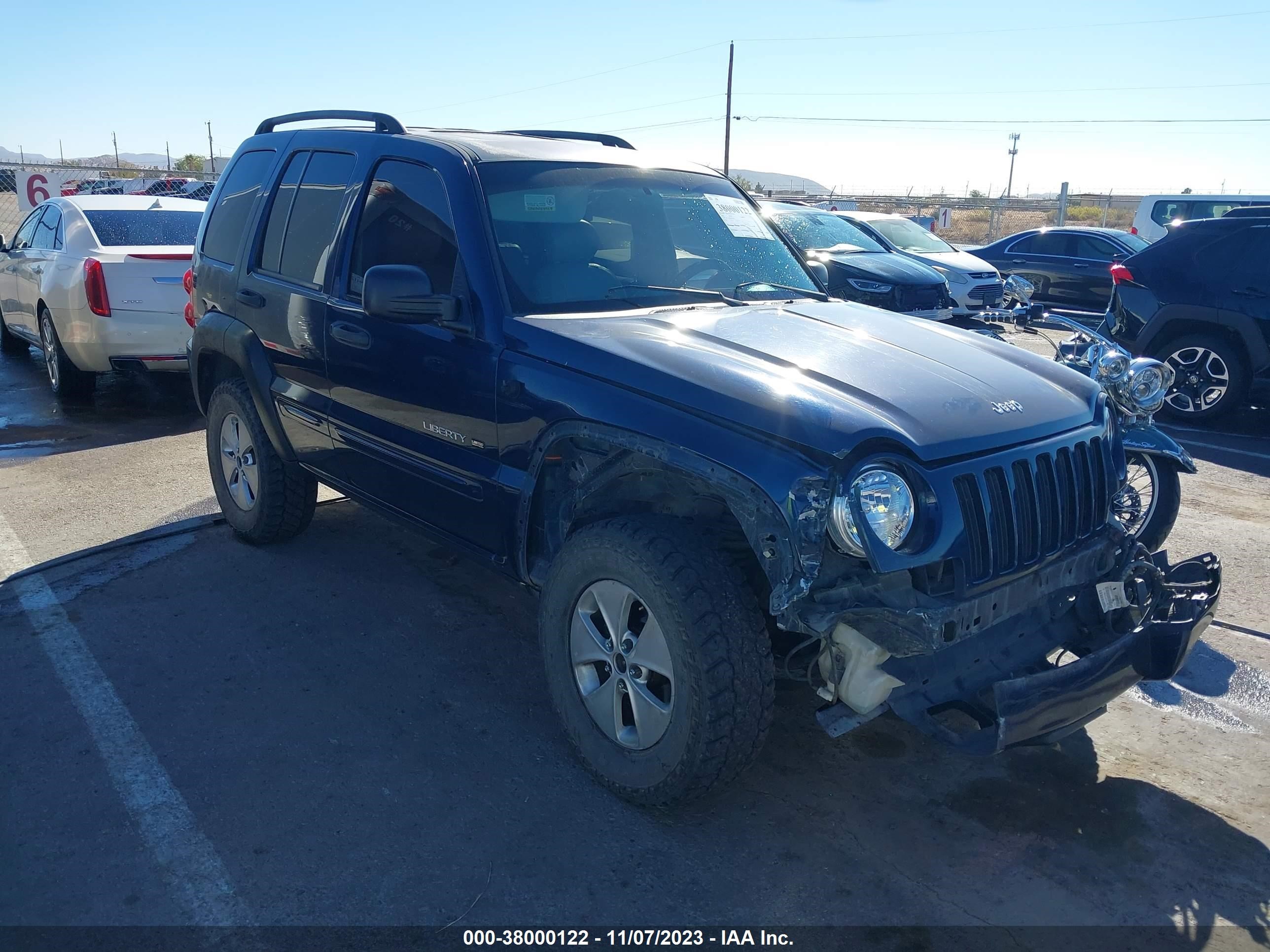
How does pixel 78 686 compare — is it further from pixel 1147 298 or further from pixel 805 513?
pixel 1147 298

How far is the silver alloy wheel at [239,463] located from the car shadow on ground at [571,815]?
1131mm

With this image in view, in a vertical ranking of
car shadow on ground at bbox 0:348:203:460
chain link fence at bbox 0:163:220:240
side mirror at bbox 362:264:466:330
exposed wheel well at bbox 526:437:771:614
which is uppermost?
chain link fence at bbox 0:163:220:240

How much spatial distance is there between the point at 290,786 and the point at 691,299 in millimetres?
2312

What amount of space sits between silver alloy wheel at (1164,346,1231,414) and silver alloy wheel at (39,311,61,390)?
984 cm

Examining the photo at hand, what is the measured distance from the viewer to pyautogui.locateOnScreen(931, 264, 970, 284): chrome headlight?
14.7m

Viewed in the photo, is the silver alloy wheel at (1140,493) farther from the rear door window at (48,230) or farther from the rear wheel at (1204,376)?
the rear door window at (48,230)

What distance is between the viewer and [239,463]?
18.3ft

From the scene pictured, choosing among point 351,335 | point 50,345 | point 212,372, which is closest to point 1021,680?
point 351,335

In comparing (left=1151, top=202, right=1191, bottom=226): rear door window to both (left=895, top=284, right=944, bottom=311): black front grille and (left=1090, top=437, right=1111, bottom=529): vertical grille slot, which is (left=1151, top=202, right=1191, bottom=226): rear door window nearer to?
(left=895, top=284, right=944, bottom=311): black front grille

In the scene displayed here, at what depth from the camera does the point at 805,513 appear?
2758mm

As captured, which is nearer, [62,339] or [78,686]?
[78,686]

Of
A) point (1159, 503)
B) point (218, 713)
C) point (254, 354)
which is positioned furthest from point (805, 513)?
A: point (254, 354)

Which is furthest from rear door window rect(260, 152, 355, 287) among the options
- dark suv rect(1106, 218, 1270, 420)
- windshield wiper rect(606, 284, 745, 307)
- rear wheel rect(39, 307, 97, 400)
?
dark suv rect(1106, 218, 1270, 420)

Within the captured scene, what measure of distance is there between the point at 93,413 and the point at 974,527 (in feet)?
27.2
